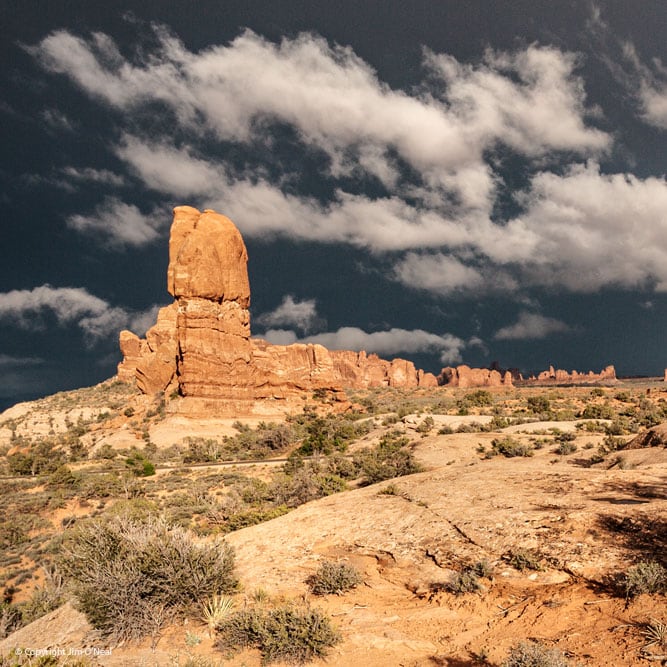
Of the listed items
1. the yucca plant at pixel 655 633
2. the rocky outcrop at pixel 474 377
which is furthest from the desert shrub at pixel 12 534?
the rocky outcrop at pixel 474 377

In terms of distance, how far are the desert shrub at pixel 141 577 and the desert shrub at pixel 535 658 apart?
5.05 metres

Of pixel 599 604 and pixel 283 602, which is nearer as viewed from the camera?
pixel 599 604

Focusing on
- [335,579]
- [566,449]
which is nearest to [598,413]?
[566,449]

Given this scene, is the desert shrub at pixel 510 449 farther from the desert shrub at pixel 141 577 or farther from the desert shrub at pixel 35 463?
the desert shrub at pixel 35 463

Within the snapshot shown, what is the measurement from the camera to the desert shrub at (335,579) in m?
7.59

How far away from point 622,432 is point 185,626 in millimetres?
26160

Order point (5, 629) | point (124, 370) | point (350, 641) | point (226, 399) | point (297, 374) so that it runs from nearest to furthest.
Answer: point (350, 641)
point (5, 629)
point (226, 399)
point (297, 374)
point (124, 370)

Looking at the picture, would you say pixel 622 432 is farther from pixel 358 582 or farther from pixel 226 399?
pixel 226 399

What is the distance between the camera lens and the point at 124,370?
10162 cm

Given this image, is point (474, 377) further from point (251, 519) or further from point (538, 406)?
point (251, 519)

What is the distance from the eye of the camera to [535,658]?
443 centimetres

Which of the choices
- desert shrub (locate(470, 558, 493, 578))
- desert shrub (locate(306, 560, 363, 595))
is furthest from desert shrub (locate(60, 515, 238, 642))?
desert shrub (locate(470, 558, 493, 578))

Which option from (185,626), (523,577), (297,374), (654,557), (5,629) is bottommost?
(5,629)

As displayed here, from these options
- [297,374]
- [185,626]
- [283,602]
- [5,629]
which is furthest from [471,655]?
[297,374]
